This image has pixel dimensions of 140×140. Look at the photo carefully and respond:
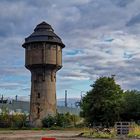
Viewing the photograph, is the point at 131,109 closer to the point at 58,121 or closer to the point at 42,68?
the point at 58,121

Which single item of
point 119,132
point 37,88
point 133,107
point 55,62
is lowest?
point 119,132

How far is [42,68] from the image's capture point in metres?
82.6

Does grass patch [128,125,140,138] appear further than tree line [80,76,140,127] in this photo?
No

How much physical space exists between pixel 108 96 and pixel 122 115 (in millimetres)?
5346

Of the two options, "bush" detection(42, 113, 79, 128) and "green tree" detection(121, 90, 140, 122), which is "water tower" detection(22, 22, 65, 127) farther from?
"green tree" detection(121, 90, 140, 122)

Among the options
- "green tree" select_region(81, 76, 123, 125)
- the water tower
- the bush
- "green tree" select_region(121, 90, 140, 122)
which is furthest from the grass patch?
the water tower

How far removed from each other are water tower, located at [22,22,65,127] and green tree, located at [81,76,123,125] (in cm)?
2650

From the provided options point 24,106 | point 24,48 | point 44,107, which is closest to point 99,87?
point 44,107

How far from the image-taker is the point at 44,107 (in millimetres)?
81625

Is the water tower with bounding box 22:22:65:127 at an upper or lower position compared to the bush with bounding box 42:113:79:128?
upper

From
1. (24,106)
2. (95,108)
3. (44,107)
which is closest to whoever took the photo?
(95,108)

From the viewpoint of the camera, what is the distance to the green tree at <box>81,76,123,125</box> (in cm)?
5406

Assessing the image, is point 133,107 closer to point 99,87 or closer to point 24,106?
point 99,87

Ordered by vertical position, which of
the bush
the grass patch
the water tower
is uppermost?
the water tower
